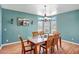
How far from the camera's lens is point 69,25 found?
3.91 metres

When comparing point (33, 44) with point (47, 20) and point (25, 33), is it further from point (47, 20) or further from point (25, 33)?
point (47, 20)

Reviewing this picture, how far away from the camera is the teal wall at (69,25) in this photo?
3.68 metres

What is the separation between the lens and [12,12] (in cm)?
311

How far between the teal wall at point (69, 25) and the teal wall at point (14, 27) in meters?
1.09

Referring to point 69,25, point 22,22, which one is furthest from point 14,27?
point 69,25

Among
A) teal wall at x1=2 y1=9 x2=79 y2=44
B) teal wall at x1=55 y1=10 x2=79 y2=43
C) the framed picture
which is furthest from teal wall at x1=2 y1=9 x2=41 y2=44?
teal wall at x1=55 y1=10 x2=79 y2=43

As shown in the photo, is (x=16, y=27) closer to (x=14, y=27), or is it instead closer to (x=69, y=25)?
(x=14, y=27)

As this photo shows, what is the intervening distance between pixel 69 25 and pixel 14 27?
2.10m

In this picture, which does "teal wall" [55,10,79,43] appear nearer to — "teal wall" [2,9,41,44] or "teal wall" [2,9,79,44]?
"teal wall" [2,9,79,44]

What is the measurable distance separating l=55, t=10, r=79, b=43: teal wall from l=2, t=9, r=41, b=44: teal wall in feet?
3.57
